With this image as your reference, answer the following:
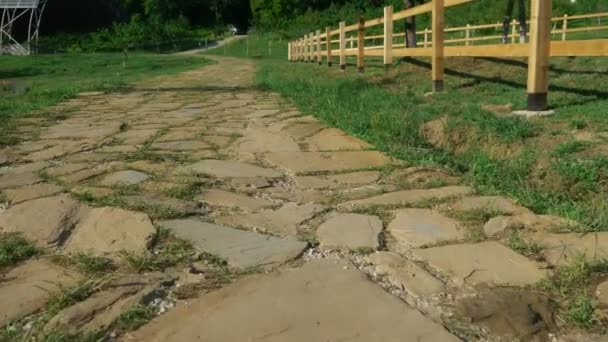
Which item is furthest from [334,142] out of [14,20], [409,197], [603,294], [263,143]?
[14,20]

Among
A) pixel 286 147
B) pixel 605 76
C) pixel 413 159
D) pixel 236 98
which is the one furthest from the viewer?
pixel 236 98

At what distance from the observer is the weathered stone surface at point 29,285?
144cm

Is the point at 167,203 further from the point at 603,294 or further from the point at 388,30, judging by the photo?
the point at 388,30

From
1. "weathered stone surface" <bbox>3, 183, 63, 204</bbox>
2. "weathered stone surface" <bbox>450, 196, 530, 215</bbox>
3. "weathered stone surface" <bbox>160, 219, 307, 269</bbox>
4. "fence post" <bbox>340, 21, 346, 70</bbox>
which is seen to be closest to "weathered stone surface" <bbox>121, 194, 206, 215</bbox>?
"weathered stone surface" <bbox>160, 219, 307, 269</bbox>

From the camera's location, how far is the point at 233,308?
1.45 meters

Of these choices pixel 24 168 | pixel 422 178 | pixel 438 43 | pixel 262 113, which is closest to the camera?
pixel 422 178

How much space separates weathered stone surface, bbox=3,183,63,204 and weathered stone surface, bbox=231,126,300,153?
1.18 meters

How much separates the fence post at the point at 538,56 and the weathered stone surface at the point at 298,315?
2.77m

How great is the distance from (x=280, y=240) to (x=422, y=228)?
0.53m

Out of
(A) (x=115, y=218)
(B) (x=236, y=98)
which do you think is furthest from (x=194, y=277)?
(B) (x=236, y=98)

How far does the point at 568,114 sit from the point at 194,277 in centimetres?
292

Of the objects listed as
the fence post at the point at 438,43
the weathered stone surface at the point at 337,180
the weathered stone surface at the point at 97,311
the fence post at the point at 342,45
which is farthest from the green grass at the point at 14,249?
the fence post at the point at 342,45

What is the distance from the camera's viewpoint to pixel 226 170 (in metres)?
2.91

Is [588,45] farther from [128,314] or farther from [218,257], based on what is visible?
[128,314]
